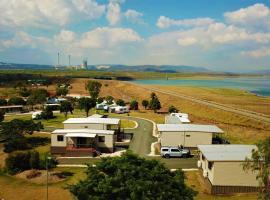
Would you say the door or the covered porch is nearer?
the covered porch

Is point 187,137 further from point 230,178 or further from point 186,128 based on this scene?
point 230,178

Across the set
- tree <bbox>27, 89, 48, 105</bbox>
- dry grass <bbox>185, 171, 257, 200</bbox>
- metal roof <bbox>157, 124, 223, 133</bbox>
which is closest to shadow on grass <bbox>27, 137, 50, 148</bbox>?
metal roof <bbox>157, 124, 223, 133</bbox>

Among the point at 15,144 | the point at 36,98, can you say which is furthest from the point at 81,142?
the point at 36,98

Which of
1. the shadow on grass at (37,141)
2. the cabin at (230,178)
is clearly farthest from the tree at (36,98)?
the cabin at (230,178)

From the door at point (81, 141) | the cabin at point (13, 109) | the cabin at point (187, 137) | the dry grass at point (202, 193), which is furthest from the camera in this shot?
the cabin at point (13, 109)

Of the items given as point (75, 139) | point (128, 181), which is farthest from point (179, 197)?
point (75, 139)

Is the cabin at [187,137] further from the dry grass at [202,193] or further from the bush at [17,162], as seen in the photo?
the bush at [17,162]

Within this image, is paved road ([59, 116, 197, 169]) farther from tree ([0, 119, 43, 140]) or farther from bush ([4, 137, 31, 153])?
tree ([0, 119, 43, 140])
